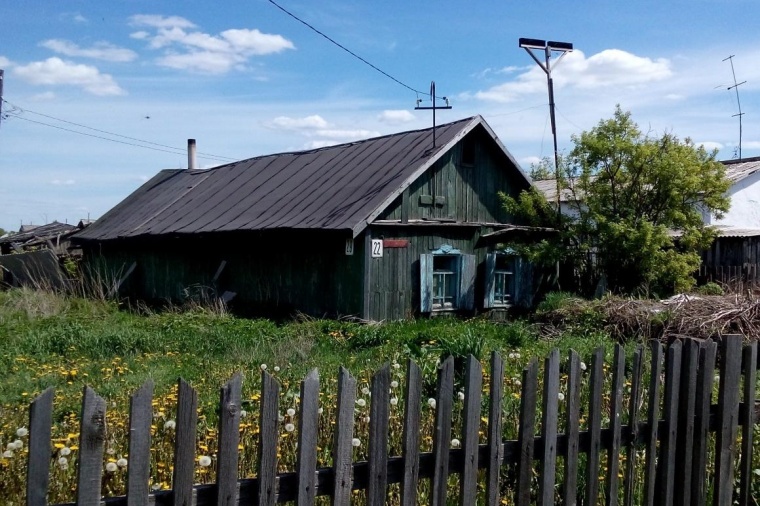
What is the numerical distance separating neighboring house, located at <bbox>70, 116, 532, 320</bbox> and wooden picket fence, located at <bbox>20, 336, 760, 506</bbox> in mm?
9963

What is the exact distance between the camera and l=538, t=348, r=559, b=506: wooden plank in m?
3.61

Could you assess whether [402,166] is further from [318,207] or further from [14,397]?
[14,397]

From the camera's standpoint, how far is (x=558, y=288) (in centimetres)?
1816

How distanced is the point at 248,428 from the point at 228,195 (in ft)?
53.0

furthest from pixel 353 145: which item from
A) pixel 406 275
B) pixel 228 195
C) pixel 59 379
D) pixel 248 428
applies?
pixel 248 428

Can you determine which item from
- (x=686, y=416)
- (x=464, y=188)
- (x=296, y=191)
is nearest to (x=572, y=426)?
(x=686, y=416)

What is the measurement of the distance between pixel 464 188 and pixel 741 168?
471 inches

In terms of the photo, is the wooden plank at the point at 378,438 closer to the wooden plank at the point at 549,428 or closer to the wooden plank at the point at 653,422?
the wooden plank at the point at 549,428

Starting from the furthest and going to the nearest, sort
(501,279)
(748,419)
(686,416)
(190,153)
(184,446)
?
(190,153) < (501,279) < (748,419) < (686,416) < (184,446)

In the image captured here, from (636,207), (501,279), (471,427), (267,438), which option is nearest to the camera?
(267,438)

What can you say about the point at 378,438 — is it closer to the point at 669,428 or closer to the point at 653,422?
the point at 653,422

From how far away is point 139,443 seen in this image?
2.61 meters

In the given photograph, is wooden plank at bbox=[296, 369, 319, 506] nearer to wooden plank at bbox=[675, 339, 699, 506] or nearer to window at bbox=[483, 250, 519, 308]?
wooden plank at bbox=[675, 339, 699, 506]

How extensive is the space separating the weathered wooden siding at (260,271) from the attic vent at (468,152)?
3690 millimetres
